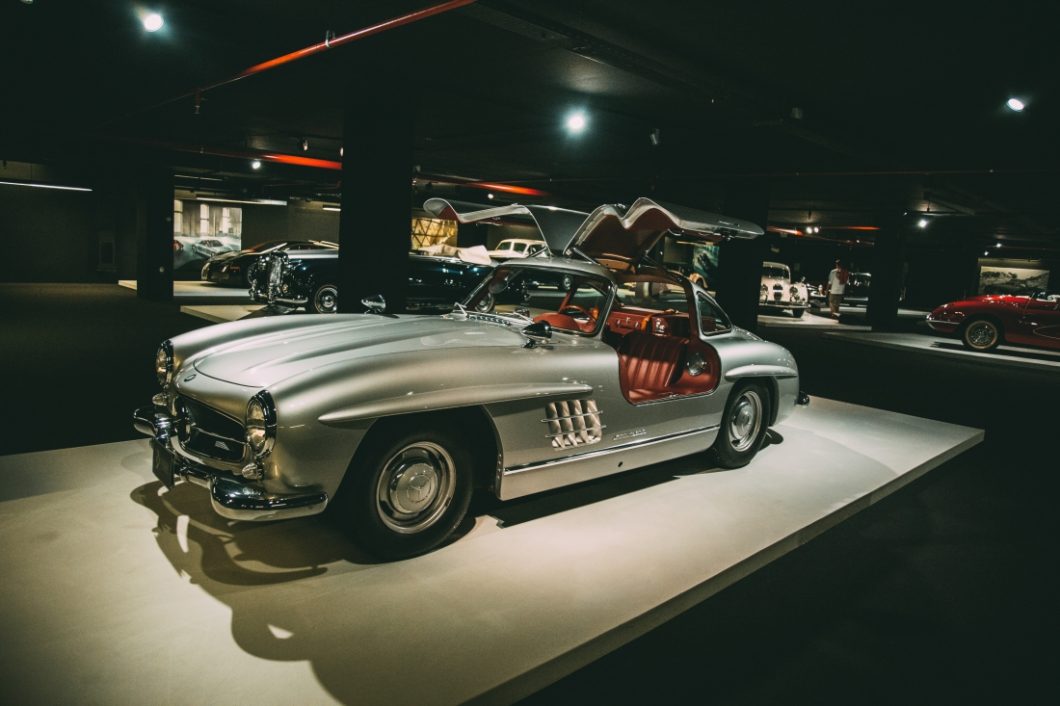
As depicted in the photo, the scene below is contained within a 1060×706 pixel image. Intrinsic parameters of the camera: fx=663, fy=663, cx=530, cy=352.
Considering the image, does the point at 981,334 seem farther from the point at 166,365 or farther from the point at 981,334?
the point at 166,365

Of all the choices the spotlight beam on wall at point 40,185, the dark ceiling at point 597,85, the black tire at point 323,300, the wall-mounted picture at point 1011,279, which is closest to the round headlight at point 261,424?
the dark ceiling at point 597,85

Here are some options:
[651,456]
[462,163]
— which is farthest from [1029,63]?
[462,163]

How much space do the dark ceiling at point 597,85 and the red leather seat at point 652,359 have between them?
109 inches

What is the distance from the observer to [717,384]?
4.95 metres

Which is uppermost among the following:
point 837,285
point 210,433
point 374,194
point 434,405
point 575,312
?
point 374,194

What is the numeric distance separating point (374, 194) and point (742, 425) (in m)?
4.84

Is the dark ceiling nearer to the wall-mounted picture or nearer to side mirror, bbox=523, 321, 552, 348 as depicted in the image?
side mirror, bbox=523, 321, 552, 348

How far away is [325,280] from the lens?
11906mm

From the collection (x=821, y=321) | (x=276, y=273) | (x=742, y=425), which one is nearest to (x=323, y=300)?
(x=276, y=273)

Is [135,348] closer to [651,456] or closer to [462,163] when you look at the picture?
[651,456]

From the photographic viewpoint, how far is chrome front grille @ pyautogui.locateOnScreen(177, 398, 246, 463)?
3.13 m

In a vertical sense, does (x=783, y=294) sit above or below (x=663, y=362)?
above

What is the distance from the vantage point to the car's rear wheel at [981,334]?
13.8 meters

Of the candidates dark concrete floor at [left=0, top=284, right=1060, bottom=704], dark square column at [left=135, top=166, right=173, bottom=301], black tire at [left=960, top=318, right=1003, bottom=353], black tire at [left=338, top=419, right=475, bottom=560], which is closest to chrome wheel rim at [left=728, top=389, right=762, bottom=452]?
dark concrete floor at [left=0, top=284, right=1060, bottom=704]
